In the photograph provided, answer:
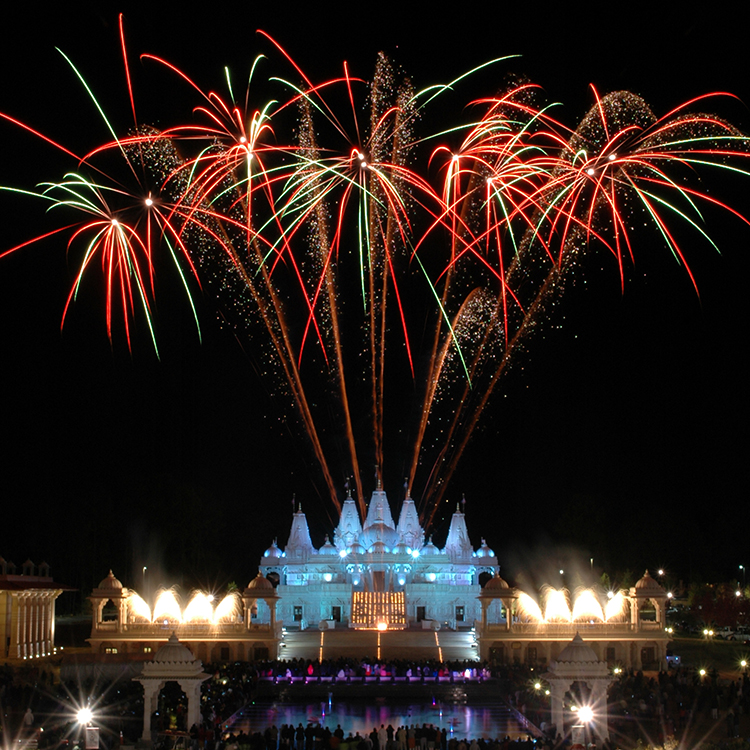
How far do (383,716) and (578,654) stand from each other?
6.87 meters

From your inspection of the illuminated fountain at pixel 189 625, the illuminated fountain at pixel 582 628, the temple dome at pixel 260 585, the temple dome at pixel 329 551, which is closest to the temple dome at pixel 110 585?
the illuminated fountain at pixel 189 625

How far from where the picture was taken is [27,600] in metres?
40.2

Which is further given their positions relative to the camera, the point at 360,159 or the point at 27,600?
the point at 27,600

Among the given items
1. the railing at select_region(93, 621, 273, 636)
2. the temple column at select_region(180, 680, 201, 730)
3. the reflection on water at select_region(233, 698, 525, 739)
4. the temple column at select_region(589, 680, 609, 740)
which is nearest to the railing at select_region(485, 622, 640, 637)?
the railing at select_region(93, 621, 273, 636)

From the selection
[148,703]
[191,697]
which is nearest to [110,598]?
[148,703]

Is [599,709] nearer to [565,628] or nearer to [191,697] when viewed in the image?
[191,697]

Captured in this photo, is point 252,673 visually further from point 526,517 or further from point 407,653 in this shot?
point 526,517

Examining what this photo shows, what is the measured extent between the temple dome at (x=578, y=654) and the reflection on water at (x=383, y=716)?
2.95 m

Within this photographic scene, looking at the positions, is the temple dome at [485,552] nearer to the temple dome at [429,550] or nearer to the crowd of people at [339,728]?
the temple dome at [429,550]

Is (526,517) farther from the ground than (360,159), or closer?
closer

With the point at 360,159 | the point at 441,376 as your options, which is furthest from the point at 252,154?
the point at 441,376

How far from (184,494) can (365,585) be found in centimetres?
1246

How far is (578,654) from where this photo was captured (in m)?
23.4

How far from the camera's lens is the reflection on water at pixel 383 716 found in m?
25.8
